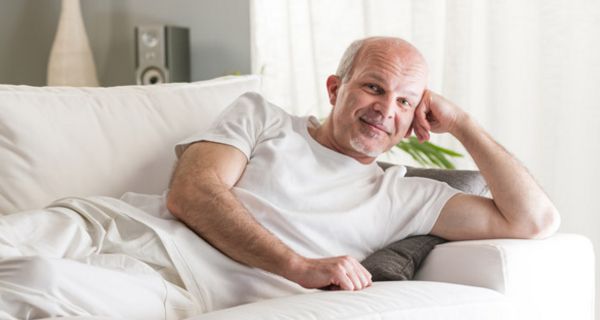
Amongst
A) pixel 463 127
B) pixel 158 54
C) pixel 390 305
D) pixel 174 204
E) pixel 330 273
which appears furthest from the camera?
pixel 158 54

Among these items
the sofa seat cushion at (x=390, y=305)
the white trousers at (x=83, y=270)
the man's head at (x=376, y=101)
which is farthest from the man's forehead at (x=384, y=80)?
the white trousers at (x=83, y=270)

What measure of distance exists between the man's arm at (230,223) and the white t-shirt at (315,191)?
54mm

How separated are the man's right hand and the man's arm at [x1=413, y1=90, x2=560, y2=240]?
0.38 meters

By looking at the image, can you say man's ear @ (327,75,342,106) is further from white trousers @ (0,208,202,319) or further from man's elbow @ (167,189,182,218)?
white trousers @ (0,208,202,319)

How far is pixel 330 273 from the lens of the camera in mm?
1772

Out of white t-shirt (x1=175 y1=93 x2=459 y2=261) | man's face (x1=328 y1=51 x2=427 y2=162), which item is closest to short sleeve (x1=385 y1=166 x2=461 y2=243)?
white t-shirt (x1=175 y1=93 x2=459 y2=261)

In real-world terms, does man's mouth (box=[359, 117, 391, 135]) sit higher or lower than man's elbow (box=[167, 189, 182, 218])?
higher

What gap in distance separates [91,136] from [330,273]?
753mm

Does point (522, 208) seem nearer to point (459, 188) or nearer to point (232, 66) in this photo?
point (459, 188)

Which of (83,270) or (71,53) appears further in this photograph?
(71,53)

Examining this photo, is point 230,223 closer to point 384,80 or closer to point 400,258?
point 400,258

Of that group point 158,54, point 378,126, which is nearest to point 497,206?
point 378,126

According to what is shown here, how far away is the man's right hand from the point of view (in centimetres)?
176

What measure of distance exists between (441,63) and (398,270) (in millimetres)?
1807
